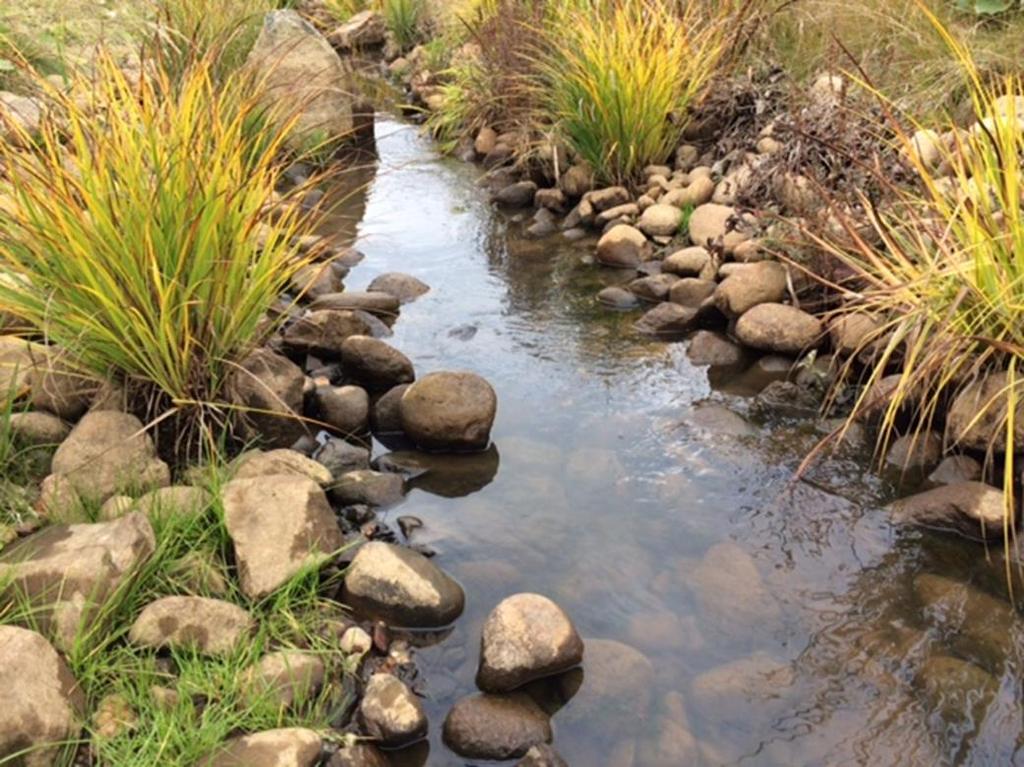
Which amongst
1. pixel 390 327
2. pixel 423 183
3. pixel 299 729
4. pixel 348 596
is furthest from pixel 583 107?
pixel 299 729

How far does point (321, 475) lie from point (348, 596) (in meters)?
0.63

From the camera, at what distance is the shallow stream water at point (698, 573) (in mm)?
2668

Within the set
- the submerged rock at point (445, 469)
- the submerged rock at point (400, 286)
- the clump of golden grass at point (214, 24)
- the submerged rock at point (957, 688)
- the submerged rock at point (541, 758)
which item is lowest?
the submerged rock at point (400, 286)

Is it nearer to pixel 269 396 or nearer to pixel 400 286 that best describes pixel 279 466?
pixel 269 396

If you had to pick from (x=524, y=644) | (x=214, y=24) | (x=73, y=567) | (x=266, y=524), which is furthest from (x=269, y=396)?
(x=214, y=24)

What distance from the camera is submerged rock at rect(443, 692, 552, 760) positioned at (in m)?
2.59

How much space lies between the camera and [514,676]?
9.00ft

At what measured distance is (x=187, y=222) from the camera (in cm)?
325

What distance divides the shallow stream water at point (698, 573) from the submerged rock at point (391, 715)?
0.24ft

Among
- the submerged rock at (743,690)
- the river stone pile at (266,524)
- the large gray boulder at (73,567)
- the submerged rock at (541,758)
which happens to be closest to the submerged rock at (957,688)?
the submerged rock at (743,690)

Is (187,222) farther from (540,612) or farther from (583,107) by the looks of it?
(583,107)

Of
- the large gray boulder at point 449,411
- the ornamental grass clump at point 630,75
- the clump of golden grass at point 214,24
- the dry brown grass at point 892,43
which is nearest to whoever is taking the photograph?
the large gray boulder at point 449,411

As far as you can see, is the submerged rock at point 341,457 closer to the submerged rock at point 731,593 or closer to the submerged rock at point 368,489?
the submerged rock at point 368,489

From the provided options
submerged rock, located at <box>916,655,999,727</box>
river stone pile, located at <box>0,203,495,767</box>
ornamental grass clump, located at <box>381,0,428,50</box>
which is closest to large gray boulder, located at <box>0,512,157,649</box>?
river stone pile, located at <box>0,203,495,767</box>
